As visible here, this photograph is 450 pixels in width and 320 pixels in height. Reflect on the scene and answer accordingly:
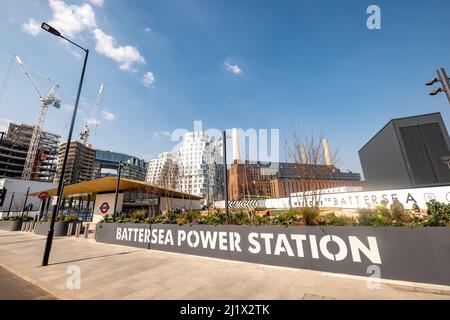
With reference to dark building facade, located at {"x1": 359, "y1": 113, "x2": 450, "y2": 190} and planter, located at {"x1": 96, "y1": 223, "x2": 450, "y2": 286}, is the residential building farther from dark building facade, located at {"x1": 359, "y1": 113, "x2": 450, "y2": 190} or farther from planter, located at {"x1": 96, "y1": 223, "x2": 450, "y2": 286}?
planter, located at {"x1": 96, "y1": 223, "x2": 450, "y2": 286}

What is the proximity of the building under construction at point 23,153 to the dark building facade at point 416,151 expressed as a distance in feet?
405

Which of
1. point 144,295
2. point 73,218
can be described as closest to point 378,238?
point 144,295

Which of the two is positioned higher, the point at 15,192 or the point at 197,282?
the point at 15,192

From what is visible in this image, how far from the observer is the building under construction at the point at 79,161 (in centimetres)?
11706

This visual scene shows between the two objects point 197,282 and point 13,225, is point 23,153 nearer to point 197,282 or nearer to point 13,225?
point 13,225

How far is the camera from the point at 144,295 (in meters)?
4.37

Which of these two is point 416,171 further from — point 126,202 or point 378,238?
point 126,202

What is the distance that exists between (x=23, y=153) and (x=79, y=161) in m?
32.4

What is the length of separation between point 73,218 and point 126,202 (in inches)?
378

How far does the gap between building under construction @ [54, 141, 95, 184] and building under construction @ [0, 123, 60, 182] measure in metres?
8.84

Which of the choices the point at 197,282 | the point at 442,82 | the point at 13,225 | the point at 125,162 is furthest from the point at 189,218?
the point at 125,162

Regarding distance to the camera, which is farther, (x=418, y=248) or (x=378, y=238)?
(x=378, y=238)

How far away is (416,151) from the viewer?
17609 millimetres

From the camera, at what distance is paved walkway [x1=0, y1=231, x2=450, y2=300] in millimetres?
4109
